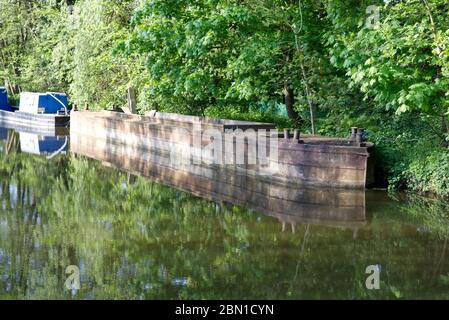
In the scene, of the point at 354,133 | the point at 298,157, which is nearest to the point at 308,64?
the point at 354,133

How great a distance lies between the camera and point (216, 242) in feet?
32.1

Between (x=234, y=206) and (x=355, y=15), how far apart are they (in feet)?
19.5

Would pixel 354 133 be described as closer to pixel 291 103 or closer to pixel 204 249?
pixel 204 249

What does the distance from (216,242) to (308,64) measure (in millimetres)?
9339

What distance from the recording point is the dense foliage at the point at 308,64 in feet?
42.1

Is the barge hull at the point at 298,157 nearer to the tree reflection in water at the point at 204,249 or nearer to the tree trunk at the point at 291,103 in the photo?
the tree reflection in water at the point at 204,249

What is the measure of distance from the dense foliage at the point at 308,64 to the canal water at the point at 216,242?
2109mm

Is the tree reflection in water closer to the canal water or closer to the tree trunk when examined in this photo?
the canal water

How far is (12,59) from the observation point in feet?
144

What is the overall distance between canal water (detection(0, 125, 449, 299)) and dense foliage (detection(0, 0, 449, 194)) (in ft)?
6.92

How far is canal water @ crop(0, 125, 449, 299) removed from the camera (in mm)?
7574

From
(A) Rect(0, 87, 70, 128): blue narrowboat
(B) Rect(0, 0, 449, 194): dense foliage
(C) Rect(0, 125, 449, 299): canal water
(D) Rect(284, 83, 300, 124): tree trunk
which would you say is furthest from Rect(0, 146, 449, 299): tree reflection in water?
(A) Rect(0, 87, 70, 128): blue narrowboat

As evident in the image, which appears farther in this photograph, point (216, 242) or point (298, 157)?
point (298, 157)

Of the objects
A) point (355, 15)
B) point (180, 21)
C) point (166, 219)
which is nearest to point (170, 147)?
point (180, 21)
